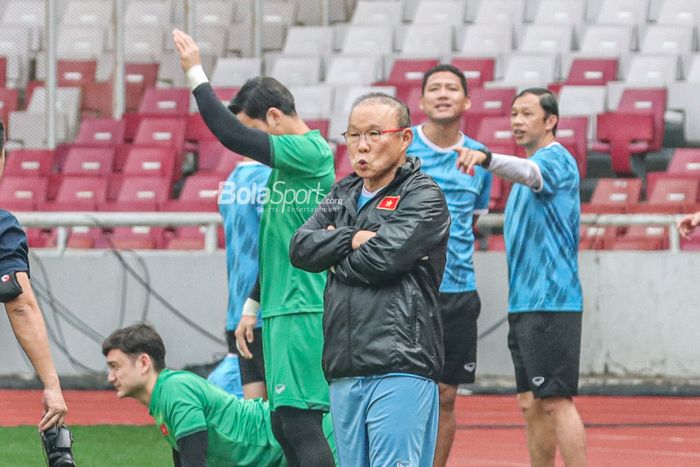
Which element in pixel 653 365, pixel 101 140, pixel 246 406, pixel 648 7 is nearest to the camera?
pixel 246 406

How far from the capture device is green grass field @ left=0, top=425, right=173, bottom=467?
9.81 m

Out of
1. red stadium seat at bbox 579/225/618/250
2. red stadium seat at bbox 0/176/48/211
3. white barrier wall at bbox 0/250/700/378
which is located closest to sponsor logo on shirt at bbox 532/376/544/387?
white barrier wall at bbox 0/250/700/378

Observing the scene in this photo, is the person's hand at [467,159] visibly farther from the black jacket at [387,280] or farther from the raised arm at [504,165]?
the black jacket at [387,280]

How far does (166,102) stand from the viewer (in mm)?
21266

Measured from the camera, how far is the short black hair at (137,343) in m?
7.32

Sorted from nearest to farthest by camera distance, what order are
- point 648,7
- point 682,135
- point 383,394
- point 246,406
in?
point 383,394
point 246,406
point 682,135
point 648,7

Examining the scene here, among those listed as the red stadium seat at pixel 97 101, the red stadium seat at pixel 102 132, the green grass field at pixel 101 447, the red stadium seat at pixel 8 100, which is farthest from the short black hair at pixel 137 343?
the red stadium seat at pixel 97 101

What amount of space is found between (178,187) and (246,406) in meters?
11.8

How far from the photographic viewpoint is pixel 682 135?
62.8 ft

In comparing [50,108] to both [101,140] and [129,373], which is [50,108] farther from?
[129,373]

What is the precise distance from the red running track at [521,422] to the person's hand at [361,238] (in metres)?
4.06

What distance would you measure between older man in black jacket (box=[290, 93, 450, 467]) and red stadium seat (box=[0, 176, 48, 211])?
43.3 ft

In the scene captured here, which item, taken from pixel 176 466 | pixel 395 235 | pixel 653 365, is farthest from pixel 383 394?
pixel 653 365

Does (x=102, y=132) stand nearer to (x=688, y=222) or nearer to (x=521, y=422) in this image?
(x=521, y=422)
